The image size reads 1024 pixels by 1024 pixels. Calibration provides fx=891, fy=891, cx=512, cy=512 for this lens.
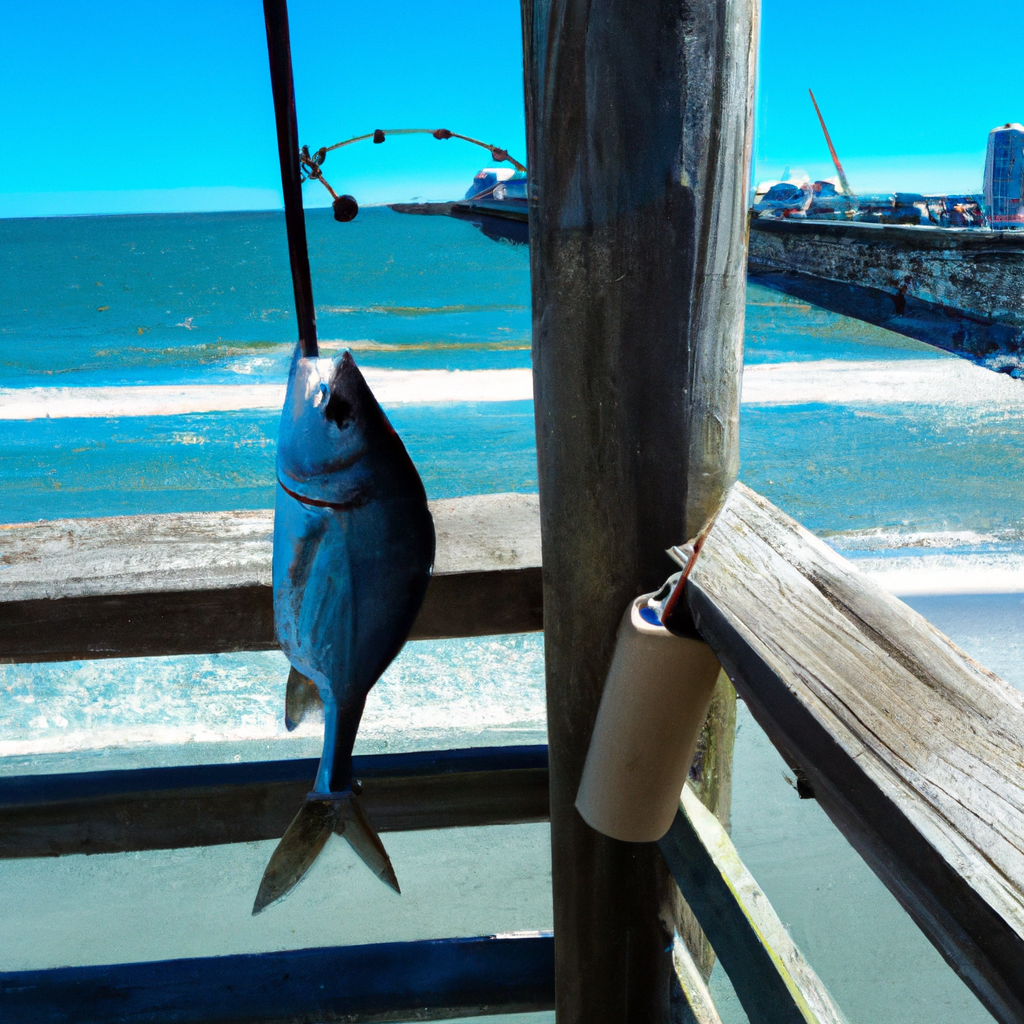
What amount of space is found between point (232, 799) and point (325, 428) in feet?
3.06

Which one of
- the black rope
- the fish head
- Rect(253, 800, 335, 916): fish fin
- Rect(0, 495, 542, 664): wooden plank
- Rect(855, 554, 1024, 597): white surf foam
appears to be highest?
the black rope

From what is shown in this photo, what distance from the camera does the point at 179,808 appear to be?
142 cm

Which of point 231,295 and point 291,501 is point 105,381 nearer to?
point 231,295

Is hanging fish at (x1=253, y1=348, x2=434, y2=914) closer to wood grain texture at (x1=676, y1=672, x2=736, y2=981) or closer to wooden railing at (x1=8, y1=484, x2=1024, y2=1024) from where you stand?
wooden railing at (x1=8, y1=484, x2=1024, y2=1024)

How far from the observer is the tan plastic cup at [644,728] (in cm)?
95

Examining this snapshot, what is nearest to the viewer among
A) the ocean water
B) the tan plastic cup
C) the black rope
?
the black rope

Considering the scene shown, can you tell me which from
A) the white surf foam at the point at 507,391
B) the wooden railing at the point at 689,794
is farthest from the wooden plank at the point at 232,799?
the white surf foam at the point at 507,391

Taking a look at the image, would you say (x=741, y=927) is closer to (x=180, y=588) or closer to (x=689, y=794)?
(x=689, y=794)

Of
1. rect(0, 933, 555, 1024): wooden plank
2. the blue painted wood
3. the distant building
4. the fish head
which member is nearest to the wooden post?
the blue painted wood

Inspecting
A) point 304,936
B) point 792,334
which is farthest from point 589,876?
point 792,334

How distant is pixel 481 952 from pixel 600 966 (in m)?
0.25

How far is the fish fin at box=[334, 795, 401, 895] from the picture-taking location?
849mm

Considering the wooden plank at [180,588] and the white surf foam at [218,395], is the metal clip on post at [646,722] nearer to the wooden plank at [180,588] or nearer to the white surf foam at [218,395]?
the wooden plank at [180,588]

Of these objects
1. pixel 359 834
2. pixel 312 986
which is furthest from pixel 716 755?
pixel 312 986
